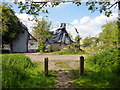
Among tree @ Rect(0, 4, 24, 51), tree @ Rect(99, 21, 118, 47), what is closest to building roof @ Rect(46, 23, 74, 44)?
tree @ Rect(99, 21, 118, 47)

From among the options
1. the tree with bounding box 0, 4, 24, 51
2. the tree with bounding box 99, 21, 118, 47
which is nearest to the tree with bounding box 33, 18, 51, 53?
the tree with bounding box 0, 4, 24, 51

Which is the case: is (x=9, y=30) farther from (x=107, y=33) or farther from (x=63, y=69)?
(x=107, y=33)

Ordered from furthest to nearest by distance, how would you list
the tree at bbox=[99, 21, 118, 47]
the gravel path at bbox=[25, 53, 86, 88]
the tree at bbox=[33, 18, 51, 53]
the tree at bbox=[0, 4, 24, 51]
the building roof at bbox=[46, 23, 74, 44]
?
the tree at bbox=[0, 4, 24, 51]
the tree at bbox=[33, 18, 51, 53]
the tree at bbox=[99, 21, 118, 47]
the building roof at bbox=[46, 23, 74, 44]
the gravel path at bbox=[25, 53, 86, 88]

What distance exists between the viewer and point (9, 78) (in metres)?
3.21

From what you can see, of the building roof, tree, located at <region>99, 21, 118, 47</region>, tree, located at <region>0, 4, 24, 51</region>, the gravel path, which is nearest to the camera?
the gravel path

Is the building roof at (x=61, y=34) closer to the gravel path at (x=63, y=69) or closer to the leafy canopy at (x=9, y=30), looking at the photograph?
the gravel path at (x=63, y=69)

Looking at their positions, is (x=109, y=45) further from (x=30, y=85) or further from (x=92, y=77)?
(x=30, y=85)

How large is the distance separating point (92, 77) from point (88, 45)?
7563mm

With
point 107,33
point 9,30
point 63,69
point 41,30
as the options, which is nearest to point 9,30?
point 9,30

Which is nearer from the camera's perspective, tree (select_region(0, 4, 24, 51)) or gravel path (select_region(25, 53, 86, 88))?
gravel path (select_region(25, 53, 86, 88))

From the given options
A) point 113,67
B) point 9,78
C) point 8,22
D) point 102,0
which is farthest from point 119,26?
point 8,22

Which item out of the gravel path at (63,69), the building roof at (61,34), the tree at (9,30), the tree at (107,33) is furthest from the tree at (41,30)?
the tree at (107,33)

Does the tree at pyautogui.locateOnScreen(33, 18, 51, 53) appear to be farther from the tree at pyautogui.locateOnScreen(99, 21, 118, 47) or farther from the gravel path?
the tree at pyautogui.locateOnScreen(99, 21, 118, 47)

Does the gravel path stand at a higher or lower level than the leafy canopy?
lower
